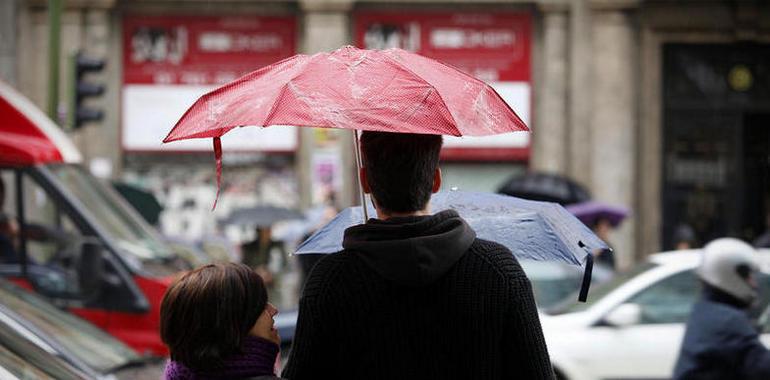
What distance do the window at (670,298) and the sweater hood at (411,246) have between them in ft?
22.7

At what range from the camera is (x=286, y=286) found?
15172 millimetres

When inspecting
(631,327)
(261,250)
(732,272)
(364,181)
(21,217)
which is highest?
(364,181)

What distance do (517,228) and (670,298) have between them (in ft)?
20.2

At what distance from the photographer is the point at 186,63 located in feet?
67.6

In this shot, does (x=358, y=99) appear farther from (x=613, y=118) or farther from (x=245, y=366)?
(x=613, y=118)

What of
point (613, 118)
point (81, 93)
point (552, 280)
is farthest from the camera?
point (613, 118)

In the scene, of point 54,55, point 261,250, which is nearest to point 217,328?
point 54,55

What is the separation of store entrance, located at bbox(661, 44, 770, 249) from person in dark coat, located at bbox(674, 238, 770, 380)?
48.2 feet

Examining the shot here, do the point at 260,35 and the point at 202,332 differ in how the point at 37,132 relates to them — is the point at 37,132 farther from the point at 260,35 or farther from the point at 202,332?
the point at 260,35

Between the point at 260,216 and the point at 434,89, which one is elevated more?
the point at 434,89

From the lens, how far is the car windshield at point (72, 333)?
6023 millimetres

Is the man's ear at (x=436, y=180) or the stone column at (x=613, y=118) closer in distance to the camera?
the man's ear at (x=436, y=180)

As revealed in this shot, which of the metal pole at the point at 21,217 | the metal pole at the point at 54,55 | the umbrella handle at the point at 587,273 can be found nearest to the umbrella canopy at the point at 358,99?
the umbrella handle at the point at 587,273

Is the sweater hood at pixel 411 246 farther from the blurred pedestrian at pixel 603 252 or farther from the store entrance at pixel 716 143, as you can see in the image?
the store entrance at pixel 716 143
